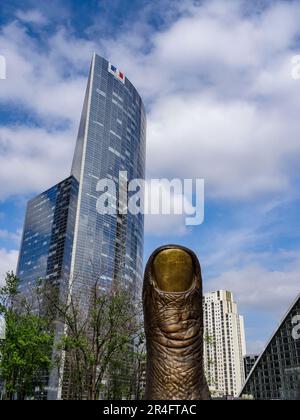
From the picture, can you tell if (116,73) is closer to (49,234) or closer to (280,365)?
(49,234)

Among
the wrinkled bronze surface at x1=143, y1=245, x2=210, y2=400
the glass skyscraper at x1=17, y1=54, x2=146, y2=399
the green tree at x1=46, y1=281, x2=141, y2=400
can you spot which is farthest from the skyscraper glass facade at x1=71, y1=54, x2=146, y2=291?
the wrinkled bronze surface at x1=143, y1=245, x2=210, y2=400

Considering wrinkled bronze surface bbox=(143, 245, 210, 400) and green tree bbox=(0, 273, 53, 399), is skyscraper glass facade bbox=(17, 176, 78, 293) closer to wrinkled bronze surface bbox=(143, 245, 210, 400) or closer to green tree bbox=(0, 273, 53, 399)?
green tree bbox=(0, 273, 53, 399)

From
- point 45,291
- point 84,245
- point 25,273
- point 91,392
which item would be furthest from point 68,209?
point 91,392

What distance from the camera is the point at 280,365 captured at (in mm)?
63469

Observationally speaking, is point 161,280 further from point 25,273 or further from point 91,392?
point 25,273

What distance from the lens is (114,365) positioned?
28.0 m

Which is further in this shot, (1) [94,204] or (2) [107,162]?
(2) [107,162]

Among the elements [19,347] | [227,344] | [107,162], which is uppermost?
[107,162]

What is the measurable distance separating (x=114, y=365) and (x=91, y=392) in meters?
5.74

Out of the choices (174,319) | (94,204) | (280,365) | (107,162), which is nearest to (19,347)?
(174,319)

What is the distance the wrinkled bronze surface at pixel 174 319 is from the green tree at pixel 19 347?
17.2 m

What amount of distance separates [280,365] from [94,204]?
193 feet

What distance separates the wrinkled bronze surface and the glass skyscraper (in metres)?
85.0

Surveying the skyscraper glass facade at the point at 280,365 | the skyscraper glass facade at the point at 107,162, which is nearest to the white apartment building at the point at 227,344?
the skyscraper glass facade at the point at 107,162
